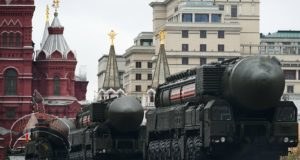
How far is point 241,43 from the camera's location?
19438cm

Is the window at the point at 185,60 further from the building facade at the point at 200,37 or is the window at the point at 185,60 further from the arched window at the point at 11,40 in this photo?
the arched window at the point at 11,40

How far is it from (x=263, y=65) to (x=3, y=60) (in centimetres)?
11239

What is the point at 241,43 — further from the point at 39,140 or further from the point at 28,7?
the point at 39,140

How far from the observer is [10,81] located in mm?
160875

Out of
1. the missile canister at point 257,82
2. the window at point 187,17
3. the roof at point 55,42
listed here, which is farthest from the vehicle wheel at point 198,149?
the window at point 187,17

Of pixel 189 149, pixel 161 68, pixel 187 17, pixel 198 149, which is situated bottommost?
pixel 189 149

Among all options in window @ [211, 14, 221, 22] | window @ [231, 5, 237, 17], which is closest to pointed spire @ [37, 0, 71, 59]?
window @ [211, 14, 221, 22]

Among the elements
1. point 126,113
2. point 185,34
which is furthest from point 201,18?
point 126,113

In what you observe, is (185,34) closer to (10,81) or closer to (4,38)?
(4,38)

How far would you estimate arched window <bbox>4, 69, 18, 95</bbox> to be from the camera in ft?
526

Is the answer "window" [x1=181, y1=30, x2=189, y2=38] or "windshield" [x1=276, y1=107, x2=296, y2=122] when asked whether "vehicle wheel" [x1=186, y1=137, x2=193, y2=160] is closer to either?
"windshield" [x1=276, y1=107, x2=296, y2=122]

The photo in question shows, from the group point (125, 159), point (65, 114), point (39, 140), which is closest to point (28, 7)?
point (65, 114)

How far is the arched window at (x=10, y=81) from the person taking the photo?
526ft

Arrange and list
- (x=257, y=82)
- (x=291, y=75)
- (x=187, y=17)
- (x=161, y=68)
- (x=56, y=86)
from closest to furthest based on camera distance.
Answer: (x=257, y=82) < (x=161, y=68) < (x=56, y=86) < (x=187, y=17) < (x=291, y=75)
